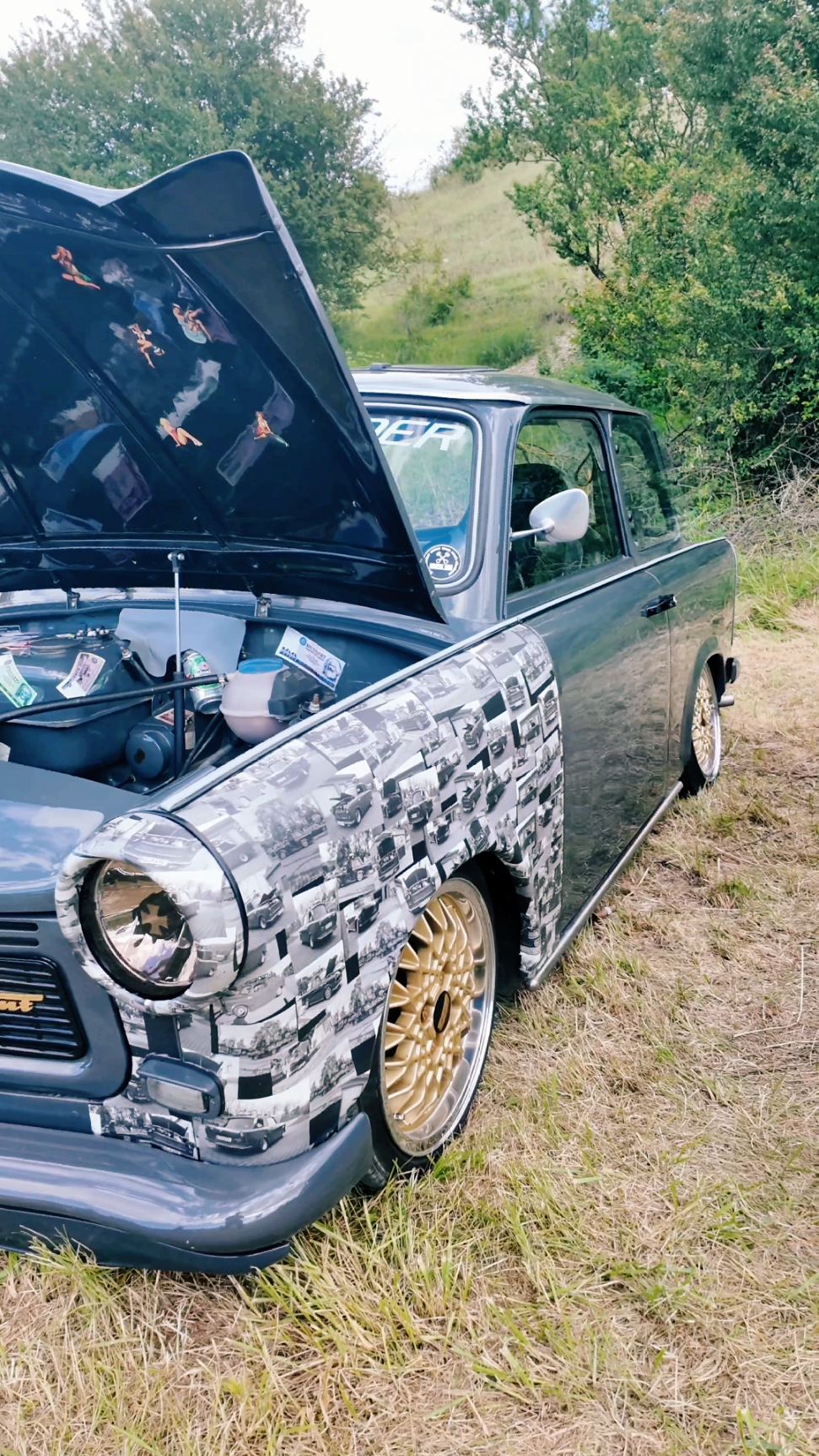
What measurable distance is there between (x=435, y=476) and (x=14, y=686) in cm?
118

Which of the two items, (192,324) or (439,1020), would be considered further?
(439,1020)

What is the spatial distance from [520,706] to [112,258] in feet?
4.04

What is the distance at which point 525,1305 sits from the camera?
179 cm

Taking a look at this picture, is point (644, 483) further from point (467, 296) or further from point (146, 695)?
point (467, 296)

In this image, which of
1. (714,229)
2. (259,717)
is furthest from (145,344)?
(714,229)

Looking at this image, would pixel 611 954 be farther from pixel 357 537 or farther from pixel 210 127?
pixel 210 127

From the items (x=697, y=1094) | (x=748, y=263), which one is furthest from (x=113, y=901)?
(x=748, y=263)

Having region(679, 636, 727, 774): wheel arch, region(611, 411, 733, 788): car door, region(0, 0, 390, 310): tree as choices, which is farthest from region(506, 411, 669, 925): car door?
region(0, 0, 390, 310): tree

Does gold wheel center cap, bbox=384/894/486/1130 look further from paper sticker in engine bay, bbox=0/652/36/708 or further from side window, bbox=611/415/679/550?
side window, bbox=611/415/679/550

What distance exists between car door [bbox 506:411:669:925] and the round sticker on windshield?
14 cm

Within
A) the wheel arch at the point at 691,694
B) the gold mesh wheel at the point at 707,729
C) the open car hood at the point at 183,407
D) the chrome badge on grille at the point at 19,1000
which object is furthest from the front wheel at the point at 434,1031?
the gold mesh wheel at the point at 707,729

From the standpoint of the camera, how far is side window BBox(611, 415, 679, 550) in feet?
11.2

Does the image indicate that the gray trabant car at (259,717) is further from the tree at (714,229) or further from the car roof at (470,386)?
the tree at (714,229)

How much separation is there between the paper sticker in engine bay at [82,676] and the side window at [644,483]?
6.14 feet
